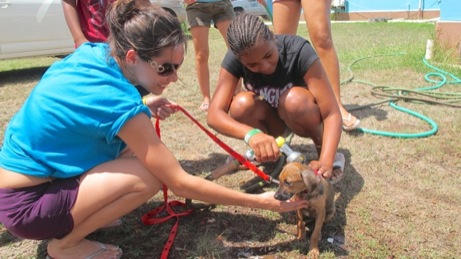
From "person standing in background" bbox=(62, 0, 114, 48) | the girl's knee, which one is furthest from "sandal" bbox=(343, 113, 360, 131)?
"person standing in background" bbox=(62, 0, 114, 48)

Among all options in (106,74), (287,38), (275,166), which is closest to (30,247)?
(106,74)

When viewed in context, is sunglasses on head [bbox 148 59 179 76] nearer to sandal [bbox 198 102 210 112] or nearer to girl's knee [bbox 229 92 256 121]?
girl's knee [bbox 229 92 256 121]

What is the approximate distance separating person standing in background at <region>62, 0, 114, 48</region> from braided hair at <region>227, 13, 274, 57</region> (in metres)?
0.99

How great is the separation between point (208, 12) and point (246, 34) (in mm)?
1955

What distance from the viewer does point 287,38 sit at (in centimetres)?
271

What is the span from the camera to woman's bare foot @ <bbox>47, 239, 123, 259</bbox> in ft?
6.55

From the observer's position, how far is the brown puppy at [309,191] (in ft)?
6.60

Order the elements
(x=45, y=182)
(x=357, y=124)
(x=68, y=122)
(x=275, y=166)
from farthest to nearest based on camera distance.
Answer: (x=357, y=124)
(x=275, y=166)
(x=45, y=182)
(x=68, y=122)

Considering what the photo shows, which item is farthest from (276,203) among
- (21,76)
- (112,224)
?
(21,76)

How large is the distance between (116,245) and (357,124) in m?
2.25

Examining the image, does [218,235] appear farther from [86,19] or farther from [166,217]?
[86,19]

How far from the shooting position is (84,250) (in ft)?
6.70

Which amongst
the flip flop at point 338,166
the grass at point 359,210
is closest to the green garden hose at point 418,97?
the grass at point 359,210

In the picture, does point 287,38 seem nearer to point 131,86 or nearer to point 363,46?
point 131,86
